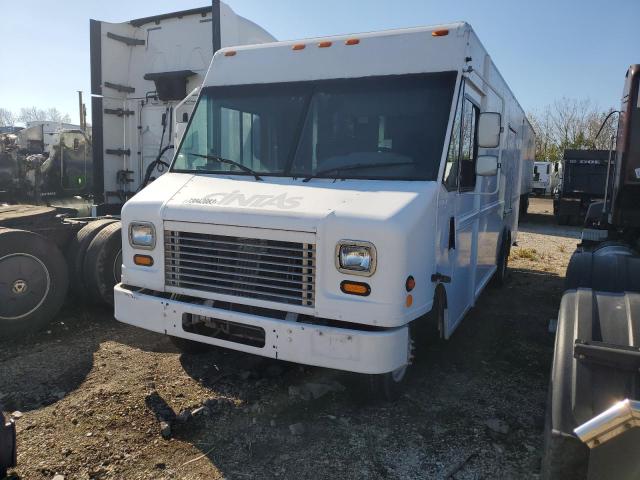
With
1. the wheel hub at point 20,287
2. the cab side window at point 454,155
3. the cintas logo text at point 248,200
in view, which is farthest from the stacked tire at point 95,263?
the cab side window at point 454,155

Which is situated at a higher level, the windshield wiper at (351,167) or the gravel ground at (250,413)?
the windshield wiper at (351,167)

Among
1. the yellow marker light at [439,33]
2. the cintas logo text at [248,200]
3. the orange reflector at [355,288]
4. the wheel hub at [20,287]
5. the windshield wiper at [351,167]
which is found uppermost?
the yellow marker light at [439,33]

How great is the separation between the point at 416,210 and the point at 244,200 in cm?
123

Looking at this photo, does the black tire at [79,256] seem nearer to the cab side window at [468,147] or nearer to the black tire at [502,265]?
the cab side window at [468,147]

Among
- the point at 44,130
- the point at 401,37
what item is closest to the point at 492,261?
the point at 401,37

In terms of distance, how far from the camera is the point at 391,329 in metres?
3.49

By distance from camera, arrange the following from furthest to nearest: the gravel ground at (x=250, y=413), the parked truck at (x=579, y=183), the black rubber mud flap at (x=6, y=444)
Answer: the parked truck at (x=579, y=183) < the gravel ground at (x=250, y=413) < the black rubber mud flap at (x=6, y=444)

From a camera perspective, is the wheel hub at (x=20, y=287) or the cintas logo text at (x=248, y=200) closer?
the cintas logo text at (x=248, y=200)

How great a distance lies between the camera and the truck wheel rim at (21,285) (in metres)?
5.10

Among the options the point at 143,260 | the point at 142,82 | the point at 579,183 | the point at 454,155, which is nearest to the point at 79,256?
the point at 143,260

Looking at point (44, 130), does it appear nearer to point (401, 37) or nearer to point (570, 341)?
point (401, 37)

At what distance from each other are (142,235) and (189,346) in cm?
125

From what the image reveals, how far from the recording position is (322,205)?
3617 mm

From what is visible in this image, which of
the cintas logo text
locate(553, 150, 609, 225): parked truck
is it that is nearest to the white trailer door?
the cintas logo text
